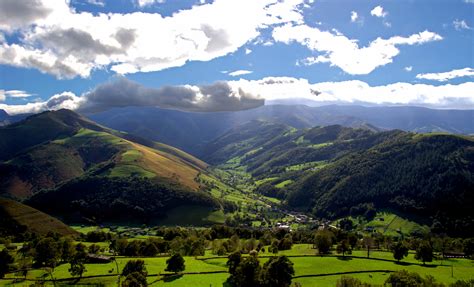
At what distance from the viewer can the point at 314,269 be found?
117562 mm

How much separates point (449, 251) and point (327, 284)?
9884 centimetres

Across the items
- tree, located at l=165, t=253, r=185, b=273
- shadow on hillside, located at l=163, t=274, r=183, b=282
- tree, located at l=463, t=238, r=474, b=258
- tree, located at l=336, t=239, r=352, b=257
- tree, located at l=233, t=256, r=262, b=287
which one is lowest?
tree, located at l=463, t=238, r=474, b=258

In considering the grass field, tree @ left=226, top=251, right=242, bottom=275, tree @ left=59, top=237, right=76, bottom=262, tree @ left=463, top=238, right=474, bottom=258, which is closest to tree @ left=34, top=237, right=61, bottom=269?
tree @ left=59, top=237, right=76, bottom=262

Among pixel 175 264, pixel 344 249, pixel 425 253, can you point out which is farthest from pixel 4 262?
pixel 425 253

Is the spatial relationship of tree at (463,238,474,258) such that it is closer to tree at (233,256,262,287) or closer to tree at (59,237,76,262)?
tree at (233,256,262,287)

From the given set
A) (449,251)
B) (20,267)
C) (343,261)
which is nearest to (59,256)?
(20,267)

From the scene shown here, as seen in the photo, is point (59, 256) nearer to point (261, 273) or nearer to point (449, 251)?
point (261, 273)

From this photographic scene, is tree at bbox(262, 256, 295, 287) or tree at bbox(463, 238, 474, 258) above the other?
tree at bbox(262, 256, 295, 287)

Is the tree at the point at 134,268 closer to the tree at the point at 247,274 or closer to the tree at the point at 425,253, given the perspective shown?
the tree at the point at 247,274

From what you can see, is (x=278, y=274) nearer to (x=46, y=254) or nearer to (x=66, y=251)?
(x=66, y=251)

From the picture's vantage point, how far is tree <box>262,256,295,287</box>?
94688mm

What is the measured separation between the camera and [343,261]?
423ft

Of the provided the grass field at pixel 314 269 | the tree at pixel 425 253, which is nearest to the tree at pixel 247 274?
the grass field at pixel 314 269

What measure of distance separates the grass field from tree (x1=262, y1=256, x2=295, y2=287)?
11433 mm
